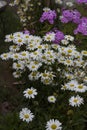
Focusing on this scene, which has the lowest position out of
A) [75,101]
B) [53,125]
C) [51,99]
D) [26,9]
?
[53,125]

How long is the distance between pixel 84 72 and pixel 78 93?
24cm

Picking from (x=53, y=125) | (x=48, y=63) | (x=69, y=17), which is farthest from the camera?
(x=69, y=17)

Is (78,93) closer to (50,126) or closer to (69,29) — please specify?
(50,126)

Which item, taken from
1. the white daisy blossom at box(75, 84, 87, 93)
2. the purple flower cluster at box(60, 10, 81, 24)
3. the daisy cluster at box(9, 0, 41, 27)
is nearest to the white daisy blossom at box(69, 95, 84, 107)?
the white daisy blossom at box(75, 84, 87, 93)

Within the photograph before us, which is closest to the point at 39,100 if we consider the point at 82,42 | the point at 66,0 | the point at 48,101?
the point at 48,101

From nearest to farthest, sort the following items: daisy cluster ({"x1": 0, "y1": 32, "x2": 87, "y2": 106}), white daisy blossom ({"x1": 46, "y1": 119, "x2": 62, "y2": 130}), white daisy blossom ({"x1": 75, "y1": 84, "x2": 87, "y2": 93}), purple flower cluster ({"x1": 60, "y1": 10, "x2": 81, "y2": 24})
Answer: white daisy blossom ({"x1": 46, "y1": 119, "x2": 62, "y2": 130}) → white daisy blossom ({"x1": 75, "y1": 84, "x2": 87, "y2": 93}) → daisy cluster ({"x1": 0, "y1": 32, "x2": 87, "y2": 106}) → purple flower cluster ({"x1": 60, "y1": 10, "x2": 81, "y2": 24})

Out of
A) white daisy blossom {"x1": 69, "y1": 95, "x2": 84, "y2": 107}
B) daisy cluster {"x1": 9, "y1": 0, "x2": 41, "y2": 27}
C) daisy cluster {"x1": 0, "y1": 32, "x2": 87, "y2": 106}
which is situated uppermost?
daisy cluster {"x1": 9, "y1": 0, "x2": 41, "y2": 27}

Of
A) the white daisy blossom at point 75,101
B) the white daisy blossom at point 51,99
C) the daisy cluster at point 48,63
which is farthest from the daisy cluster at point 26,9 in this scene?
the white daisy blossom at point 75,101

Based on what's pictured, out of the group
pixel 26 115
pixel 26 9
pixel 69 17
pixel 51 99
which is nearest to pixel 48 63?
pixel 51 99

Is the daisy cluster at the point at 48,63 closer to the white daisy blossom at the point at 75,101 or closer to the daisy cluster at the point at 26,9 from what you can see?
the white daisy blossom at the point at 75,101

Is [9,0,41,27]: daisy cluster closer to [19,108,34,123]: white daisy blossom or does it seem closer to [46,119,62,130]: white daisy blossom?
[19,108,34,123]: white daisy blossom

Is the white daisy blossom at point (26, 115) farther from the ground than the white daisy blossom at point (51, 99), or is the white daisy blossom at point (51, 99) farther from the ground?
the white daisy blossom at point (51, 99)

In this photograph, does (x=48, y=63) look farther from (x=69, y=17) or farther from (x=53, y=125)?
(x=69, y=17)

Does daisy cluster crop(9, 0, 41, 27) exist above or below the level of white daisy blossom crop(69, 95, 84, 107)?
above
